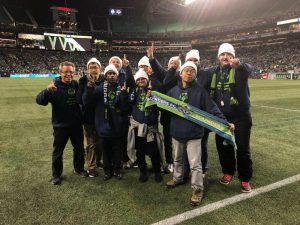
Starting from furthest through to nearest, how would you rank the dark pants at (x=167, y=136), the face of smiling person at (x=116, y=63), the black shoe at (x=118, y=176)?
the face of smiling person at (x=116, y=63), the dark pants at (x=167, y=136), the black shoe at (x=118, y=176)

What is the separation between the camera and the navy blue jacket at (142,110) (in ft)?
14.4

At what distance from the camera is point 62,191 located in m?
4.11

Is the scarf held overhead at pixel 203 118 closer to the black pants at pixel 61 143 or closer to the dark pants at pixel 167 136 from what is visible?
the dark pants at pixel 167 136

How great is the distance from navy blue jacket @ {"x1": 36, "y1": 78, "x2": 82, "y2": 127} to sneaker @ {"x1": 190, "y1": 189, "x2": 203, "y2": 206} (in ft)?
7.53

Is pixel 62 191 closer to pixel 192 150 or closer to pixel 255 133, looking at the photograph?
pixel 192 150

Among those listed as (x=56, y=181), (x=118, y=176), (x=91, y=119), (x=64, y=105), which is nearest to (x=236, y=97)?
(x=118, y=176)

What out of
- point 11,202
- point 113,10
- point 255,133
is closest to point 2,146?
point 11,202

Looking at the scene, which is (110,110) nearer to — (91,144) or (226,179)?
(91,144)

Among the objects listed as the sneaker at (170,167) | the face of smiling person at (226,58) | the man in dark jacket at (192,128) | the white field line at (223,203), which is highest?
the face of smiling person at (226,58)

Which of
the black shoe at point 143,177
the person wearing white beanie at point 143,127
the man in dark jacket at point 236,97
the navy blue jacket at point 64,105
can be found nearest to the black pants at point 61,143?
the navy blue jacket at point 64,105

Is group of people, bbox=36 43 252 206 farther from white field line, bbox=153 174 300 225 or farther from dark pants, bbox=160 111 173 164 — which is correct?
white field line, bbox=153 174 300 225

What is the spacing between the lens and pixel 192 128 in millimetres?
3834

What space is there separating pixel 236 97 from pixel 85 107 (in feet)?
8.21

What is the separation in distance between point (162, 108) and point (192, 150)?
83cm
